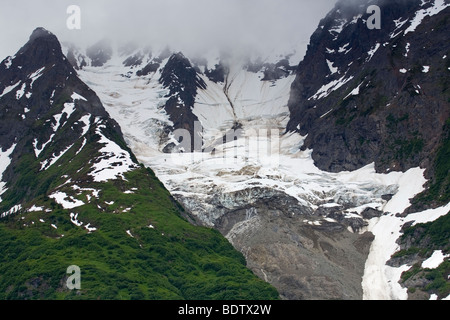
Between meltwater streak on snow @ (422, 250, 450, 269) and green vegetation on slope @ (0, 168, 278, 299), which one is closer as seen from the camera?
green vegetation on slope @ (0, 168, 278, 299)

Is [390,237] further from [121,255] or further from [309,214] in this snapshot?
[121,255]

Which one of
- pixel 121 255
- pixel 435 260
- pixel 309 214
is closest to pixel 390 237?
pixel 435 260

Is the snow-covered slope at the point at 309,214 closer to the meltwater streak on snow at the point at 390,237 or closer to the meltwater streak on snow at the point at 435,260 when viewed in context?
the meltwater streak on snow at the point at 390,237

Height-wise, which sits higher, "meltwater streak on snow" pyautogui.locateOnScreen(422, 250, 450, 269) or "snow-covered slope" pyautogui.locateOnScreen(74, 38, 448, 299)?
"snow-covered slope" pyautogui.locateOnScreen(74, 38, 448, 299)

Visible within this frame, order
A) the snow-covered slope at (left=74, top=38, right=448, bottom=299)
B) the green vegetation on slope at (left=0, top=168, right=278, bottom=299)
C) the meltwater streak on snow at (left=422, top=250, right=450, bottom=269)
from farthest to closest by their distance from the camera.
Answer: the snow-covered slope at (left=74, top=38, right=448, bottom=299) < the meltwater streak on snow at (left=422, top=250, right=450, bottom=269) < the green vegetation on slope at (left=0, top=168, right=278, bottom=299)

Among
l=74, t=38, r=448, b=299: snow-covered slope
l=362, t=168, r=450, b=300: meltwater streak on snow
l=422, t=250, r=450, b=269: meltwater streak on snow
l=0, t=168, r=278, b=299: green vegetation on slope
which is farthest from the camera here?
l=74, t=38, r=448, b=299: snow-covered slope

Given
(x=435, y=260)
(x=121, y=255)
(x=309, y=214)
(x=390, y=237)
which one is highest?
(x=309, y=214)

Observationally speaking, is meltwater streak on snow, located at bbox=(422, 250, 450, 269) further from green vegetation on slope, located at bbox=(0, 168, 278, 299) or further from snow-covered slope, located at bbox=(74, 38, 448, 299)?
green vegetation on slope, located at bbox=(0, 168, 278, 299)

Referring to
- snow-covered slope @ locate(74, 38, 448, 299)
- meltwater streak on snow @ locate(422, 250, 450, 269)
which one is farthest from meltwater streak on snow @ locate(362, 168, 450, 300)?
meltwater streak on snow @ locate(422, 250, 450, 269)
